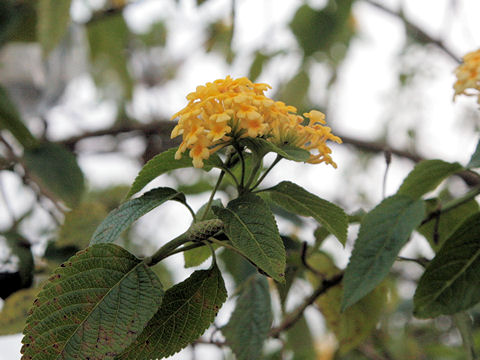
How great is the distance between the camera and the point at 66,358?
0.34 metres

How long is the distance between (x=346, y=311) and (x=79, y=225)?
389mm

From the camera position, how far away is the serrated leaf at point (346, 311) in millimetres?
649

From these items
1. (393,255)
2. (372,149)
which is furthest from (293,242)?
(372,149)

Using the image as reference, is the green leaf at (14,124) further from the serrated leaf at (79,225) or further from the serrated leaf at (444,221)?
the serrated leaf at (444,221)

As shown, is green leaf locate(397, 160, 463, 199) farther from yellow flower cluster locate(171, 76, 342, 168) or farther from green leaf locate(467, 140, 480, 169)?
yellow flower cluster locate(171, 76, 342, 168)

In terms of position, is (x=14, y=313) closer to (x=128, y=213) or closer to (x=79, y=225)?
(x=79, y=225)

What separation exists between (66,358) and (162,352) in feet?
0.23

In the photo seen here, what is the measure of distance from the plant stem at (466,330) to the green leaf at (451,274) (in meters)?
0.04

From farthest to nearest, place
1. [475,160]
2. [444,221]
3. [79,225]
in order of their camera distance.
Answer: [79,225]
[444,221]
[475,160]

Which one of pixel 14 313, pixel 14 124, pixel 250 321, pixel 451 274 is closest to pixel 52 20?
pixel 14 124

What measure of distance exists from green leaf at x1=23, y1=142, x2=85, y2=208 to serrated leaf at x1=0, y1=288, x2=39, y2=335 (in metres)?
0.21

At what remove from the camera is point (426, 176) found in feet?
1.73

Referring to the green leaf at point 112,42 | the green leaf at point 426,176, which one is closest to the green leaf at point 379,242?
the green leaf at point 426,176

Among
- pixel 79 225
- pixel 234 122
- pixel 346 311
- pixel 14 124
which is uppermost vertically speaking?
pixel 234 122
